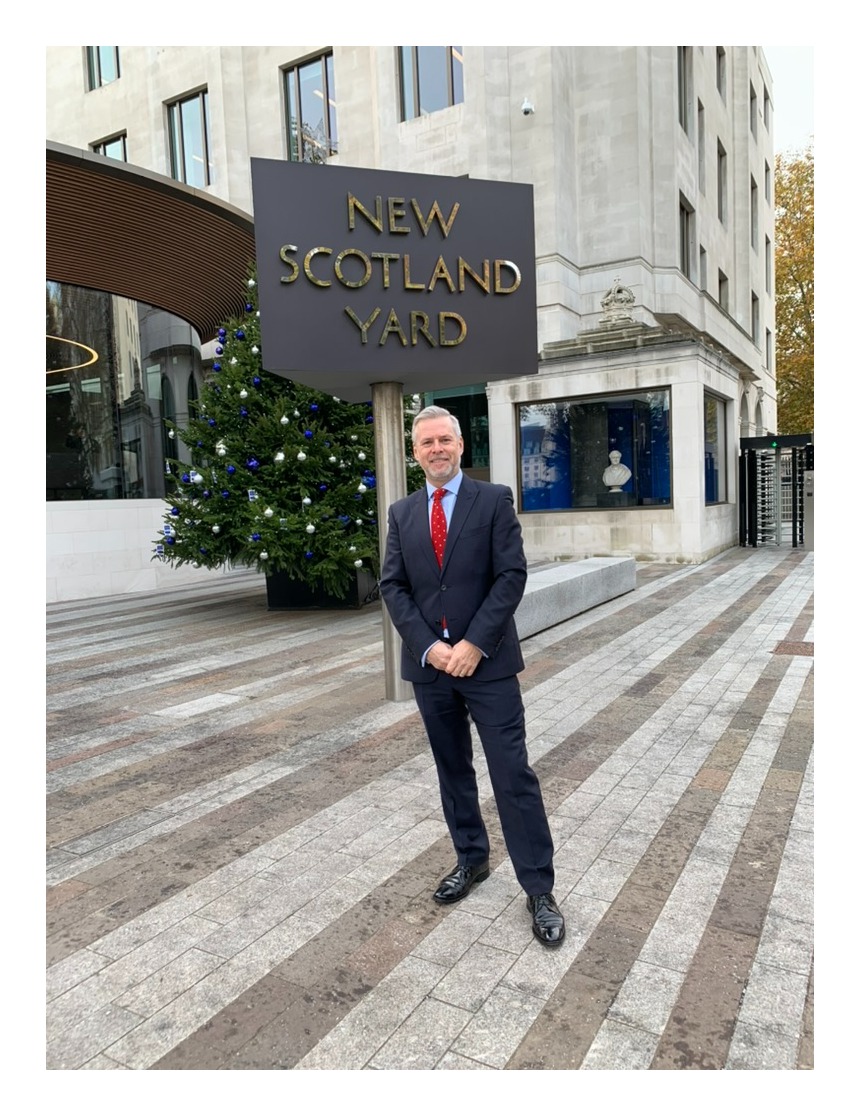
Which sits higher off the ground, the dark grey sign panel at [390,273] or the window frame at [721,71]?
the window frame at [721,71]

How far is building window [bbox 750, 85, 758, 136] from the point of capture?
33.4 m

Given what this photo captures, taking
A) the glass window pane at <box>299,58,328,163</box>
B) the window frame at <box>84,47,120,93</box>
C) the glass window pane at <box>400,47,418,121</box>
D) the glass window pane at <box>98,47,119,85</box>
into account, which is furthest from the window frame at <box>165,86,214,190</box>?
the glass window pane at <box>400,47,418,121</box>

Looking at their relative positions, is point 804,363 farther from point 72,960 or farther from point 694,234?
point 72,960

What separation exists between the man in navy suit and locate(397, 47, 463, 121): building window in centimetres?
2259

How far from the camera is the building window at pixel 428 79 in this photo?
866 inches

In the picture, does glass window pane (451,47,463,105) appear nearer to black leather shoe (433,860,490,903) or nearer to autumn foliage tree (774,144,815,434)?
autumn foliage tree (774,144,815,434)

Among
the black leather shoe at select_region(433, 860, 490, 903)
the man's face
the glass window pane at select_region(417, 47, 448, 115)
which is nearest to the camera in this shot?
the man's face

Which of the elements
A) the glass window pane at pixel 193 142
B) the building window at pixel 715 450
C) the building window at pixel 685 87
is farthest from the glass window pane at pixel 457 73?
the building window at pixel 715 450

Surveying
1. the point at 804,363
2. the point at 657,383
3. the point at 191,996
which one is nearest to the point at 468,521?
the point at 191,996

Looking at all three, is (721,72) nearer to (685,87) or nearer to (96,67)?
(685,87)

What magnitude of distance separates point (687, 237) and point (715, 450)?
398 inches

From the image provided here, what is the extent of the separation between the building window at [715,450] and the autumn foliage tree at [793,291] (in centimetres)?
2095

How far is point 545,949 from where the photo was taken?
9.52 feet

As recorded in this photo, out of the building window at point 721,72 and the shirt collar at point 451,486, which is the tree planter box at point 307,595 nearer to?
the shirt collar at point 451,486
